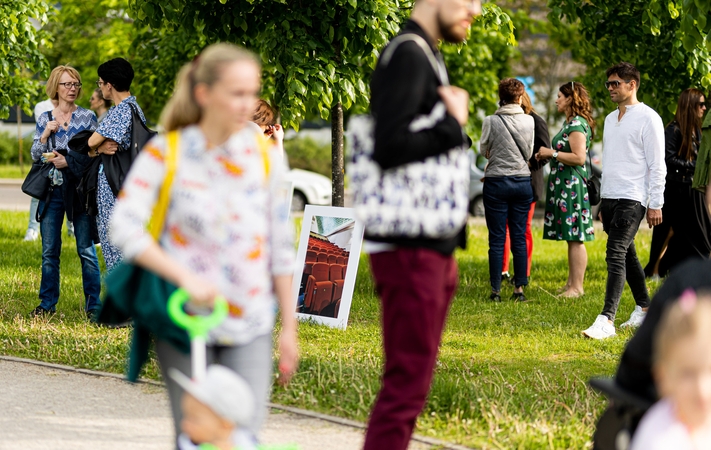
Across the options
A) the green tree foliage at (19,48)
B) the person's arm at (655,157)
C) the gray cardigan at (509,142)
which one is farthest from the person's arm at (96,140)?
the person's arm at (655,157)

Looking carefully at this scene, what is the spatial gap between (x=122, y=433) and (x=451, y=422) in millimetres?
1617

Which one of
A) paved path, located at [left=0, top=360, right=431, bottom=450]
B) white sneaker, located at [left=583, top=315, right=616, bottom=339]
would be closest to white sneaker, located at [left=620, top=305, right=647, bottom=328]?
white sneaker, located at [left=583, top=315, right=616, bottom=339]

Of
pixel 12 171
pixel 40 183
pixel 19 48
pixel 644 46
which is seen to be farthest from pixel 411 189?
pixel 12 171

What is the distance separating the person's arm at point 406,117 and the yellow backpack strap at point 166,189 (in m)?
0.69

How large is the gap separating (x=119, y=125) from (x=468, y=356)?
2.93m

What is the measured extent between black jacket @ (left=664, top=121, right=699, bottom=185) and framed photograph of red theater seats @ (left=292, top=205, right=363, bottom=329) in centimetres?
346

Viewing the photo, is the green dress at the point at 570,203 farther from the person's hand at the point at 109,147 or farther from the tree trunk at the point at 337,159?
the person's hand at the point at 109,147

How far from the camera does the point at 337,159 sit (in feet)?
28.3

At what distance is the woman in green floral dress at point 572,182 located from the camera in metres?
8.88

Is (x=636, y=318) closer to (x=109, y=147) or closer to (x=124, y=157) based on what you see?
(x=124, y=157)

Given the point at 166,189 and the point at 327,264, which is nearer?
the point at 166,189

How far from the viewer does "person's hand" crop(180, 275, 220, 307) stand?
9.38 feet

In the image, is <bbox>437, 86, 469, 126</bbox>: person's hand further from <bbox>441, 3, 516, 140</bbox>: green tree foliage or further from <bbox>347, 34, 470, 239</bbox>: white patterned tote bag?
<bbox>441, 3, 516, 140</bbox>: green tree foliage

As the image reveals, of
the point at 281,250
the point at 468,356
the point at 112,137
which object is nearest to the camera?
the point at 281,250
